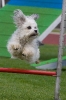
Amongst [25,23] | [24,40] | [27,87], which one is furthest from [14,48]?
[27,87]

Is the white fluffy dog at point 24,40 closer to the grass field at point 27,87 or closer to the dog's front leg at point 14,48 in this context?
the dog's front leg at point 14,48

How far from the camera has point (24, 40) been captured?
7047 mm

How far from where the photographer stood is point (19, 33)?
23.5 feet

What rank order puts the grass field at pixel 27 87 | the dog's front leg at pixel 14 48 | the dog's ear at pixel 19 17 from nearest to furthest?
1. the dog's front leg at pixel 14 48
2. the grass field at pixel 27 87
3. the dog's ear at pixel 19 17

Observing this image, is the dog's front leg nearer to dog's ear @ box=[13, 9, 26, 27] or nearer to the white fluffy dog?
the white fluffy dog

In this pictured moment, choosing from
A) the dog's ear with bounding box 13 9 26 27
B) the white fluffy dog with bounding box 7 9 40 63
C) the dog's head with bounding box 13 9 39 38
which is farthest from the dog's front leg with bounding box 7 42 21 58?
the dog's ear with bounding box 13 9 26 27

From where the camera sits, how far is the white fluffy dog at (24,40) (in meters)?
6.80

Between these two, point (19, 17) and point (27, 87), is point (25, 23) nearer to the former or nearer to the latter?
point (19, 17)

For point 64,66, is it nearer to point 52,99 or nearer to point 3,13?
point 3,13

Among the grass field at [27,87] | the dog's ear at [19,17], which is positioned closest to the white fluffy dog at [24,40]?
the dog's ear at [19,17]

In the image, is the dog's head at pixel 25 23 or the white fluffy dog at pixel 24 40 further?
the dog's head at pixel 25 23

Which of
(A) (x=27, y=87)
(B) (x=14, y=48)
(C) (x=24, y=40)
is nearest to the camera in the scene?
(B) (x=14, y=48)

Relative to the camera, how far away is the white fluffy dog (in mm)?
6797

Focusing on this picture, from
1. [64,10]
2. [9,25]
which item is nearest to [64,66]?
[9,25]
